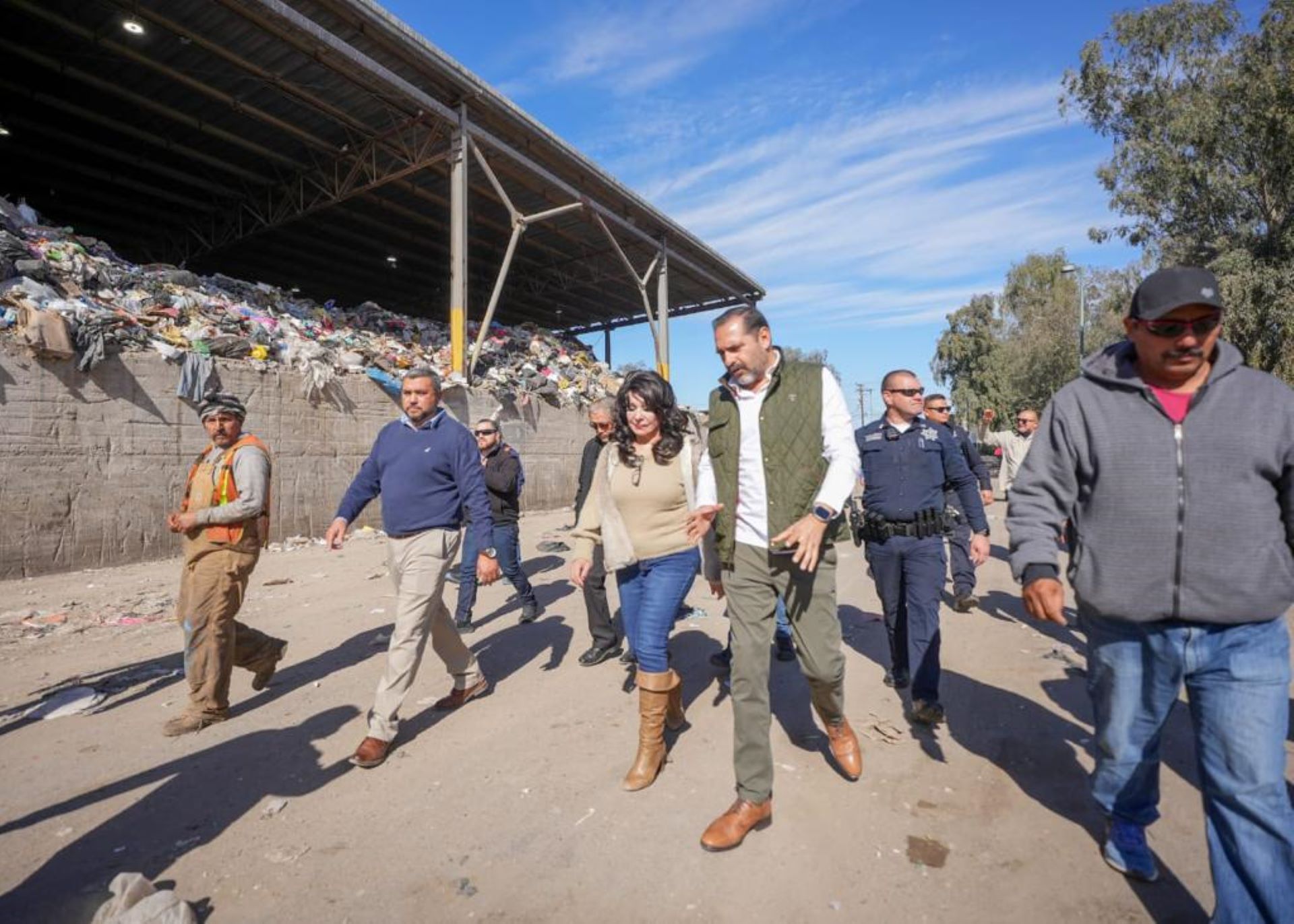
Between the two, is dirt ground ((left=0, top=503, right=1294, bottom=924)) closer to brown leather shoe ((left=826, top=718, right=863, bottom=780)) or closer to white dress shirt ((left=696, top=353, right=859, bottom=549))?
brown leather shoe ((left=826, top=718, right=863, bottom=780))

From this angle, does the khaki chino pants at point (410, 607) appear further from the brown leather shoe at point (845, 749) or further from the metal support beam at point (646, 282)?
the metal support beam at point (646, 282)

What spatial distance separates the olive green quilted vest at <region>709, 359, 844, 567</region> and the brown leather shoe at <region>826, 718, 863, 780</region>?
88 centimetres

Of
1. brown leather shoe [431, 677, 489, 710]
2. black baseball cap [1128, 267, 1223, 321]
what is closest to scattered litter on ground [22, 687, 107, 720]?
brown leather shoe [431, 677, 489, 710]

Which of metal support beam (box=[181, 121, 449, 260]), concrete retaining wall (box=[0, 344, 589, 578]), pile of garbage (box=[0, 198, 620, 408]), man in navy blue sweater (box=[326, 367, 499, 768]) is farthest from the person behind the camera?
metal support beam (box=[181, 121, 449, 260])

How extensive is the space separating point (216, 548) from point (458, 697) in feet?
5.07

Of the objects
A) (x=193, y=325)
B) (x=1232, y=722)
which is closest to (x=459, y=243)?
(x=193, y=325)

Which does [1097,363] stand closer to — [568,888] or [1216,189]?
[568,888]

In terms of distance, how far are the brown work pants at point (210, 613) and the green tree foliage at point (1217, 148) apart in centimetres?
1930

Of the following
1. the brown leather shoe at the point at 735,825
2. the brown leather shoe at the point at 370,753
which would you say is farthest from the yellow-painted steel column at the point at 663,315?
the brown leather shoe at the point at 735,825

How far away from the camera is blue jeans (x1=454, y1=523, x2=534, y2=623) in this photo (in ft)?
17.6

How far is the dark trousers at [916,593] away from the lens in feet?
11.1

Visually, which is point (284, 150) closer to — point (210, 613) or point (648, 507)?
point (210, 613)

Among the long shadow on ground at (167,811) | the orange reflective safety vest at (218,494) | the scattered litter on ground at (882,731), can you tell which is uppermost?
the orange reflective safety vest at (218,494)

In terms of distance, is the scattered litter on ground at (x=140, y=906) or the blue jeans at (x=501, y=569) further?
the blue jeans at (x=501, y=569)
